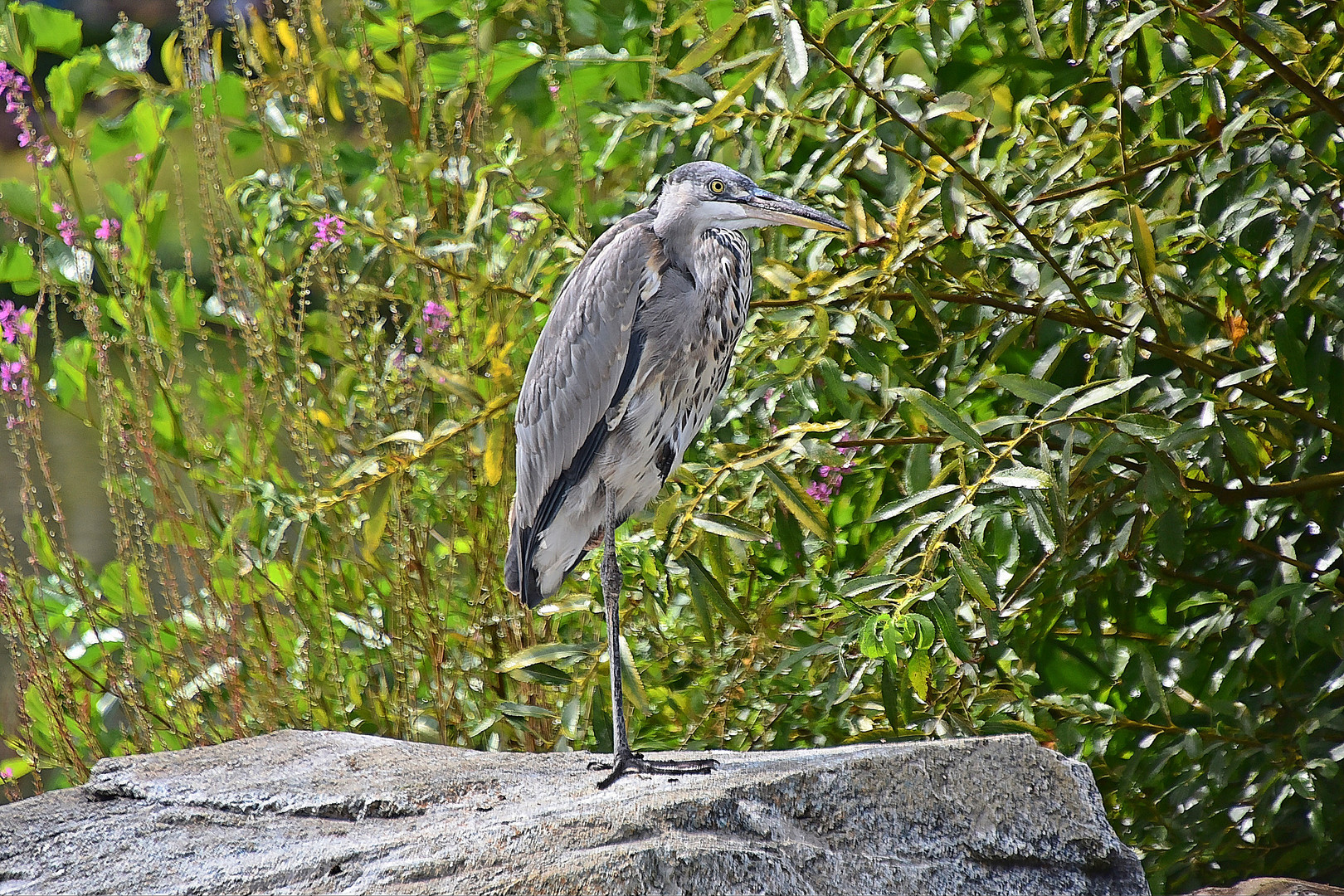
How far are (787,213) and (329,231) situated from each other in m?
1.27

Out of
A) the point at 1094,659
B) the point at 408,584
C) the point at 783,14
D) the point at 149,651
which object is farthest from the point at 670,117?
the point at 149,651

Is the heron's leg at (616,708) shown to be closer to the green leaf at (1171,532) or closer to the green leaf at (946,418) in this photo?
the green leaf at (946,418)

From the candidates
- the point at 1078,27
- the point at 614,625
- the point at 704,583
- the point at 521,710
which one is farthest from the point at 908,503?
the point at 521,710

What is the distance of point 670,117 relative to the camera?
95.9 inches

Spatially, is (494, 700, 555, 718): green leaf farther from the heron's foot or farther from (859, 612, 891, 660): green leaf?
(859, 612, 891, 660): green leaf

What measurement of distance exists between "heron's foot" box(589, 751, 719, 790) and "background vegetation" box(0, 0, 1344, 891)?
163 millimetres

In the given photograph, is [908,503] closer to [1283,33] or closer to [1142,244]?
[1142,244]

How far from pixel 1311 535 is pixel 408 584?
1.89 metres

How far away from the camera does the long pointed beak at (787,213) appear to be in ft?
5.90

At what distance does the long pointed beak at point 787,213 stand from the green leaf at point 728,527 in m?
0.52

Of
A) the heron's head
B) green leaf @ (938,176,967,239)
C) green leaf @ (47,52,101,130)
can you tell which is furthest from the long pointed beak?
green leaf @ (47,52,101,130)

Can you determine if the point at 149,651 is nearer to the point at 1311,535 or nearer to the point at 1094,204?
the point at 1094,204

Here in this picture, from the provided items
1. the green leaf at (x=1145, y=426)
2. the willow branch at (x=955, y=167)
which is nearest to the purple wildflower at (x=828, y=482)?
the willow branch at (x=955, y=167)

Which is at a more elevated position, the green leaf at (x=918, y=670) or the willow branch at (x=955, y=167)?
the willow branch at (x=955, y=167)
